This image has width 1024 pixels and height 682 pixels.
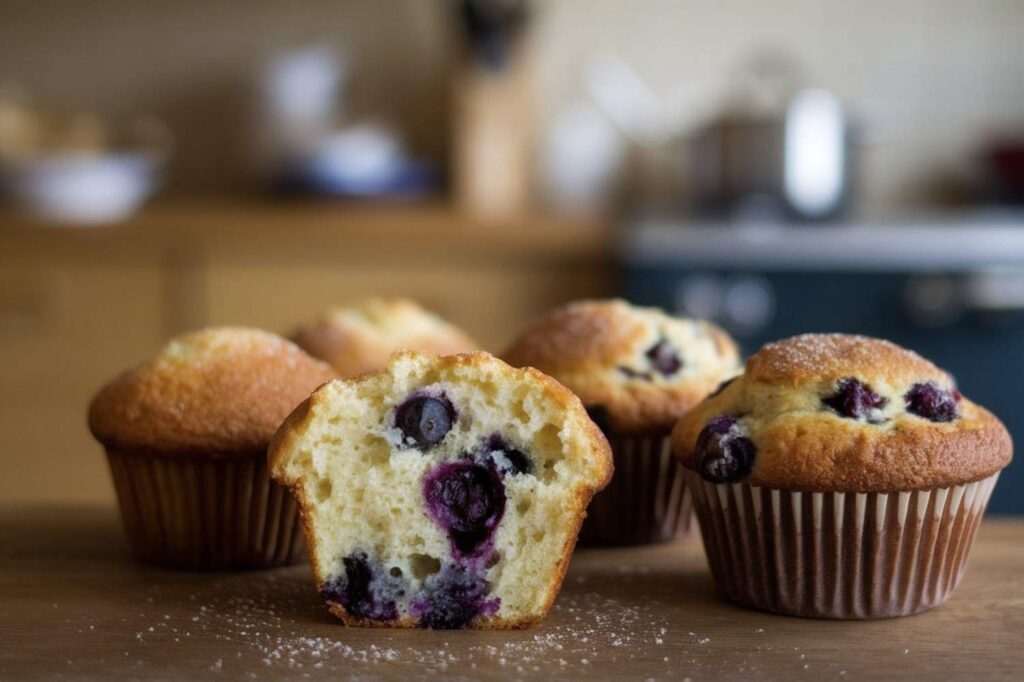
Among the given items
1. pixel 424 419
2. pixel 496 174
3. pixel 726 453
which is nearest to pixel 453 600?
pixel 424 419

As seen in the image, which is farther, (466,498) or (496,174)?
(496,174)

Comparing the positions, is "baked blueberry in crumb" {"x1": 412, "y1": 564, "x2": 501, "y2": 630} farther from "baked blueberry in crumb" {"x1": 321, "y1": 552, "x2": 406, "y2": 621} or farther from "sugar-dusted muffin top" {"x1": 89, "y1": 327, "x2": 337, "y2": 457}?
"sugar-dusted muffin top" {"x1": 89, "y1": 327, "x2": 337, "y2": 457}

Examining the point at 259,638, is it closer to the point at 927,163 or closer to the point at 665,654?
the point at 665,654

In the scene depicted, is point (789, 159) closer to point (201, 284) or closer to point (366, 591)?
point (201, 284)

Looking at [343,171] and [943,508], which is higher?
[343,171]

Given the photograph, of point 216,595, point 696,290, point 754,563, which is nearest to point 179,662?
point 216,595

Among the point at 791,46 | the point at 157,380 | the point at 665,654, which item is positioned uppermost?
the point at 791,46
